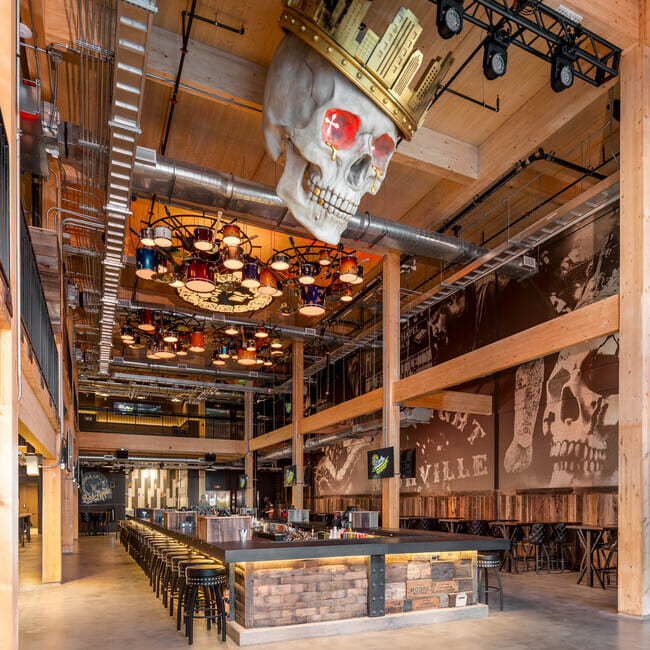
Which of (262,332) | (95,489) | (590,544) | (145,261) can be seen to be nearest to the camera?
(590,544)

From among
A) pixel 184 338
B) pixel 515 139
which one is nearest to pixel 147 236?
pixel 515 139

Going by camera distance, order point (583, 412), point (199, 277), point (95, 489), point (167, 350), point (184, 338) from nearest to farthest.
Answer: point (199, 277)
point (583, 412)
point (167, 350)
point (184, 338)
point (95, 489)

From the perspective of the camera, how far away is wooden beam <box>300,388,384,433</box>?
12.1m

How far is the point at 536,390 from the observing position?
1099cm

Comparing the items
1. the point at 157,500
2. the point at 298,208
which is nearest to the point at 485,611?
the point at 298,208

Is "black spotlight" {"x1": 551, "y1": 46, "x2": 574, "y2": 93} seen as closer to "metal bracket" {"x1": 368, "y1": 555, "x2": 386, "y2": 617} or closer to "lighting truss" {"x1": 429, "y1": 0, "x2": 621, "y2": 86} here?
"lighting truss" {"x1": 429, "y1": 0, "x2": 621, "y2": 86}

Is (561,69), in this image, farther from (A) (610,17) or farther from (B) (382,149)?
(B) (382,149)

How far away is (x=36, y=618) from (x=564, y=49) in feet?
28.7

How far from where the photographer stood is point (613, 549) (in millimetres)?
7914

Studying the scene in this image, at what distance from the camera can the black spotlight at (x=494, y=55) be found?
609 centimetres

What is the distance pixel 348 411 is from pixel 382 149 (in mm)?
8341

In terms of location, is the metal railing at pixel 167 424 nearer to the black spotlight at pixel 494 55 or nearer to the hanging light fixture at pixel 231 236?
the hanging light fixture at pixel 231 236

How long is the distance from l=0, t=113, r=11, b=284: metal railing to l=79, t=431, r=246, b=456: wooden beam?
19434 mm

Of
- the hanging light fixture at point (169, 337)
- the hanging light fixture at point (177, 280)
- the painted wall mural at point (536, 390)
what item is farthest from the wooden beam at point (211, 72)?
the hanging light fixture at point (169, 337)
